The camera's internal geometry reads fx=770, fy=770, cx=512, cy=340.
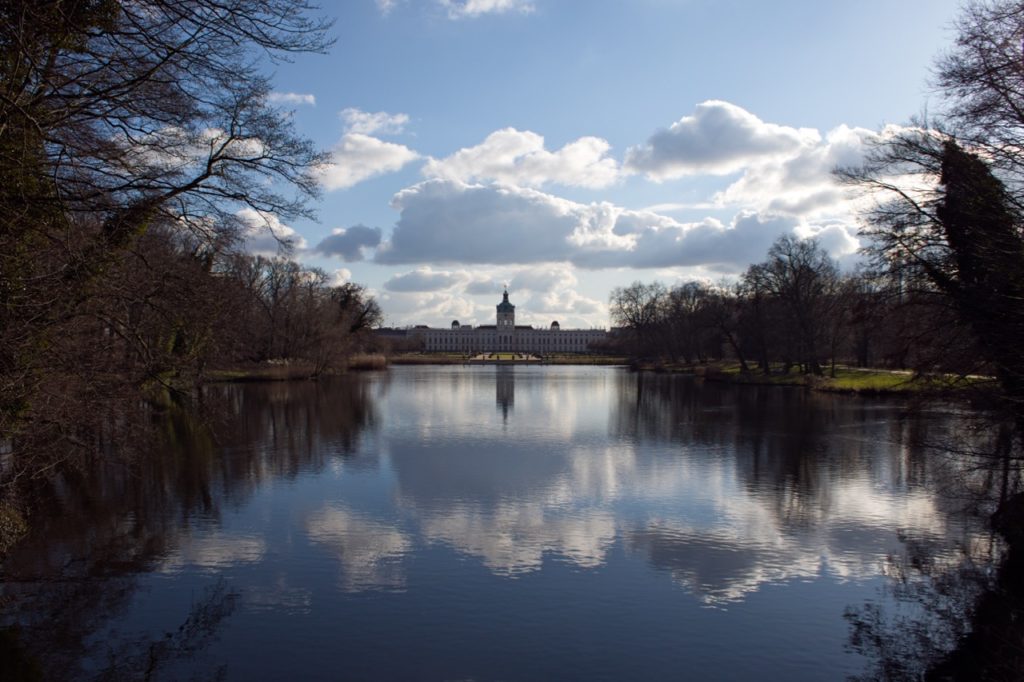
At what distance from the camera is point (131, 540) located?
1071 centimetres

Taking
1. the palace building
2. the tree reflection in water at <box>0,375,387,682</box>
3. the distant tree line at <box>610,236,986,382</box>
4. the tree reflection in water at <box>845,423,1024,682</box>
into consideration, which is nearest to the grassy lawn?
the distant tree line at <box>610,236,986,382</box>

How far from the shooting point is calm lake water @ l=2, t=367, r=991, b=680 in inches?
287

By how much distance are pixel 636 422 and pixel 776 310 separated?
21.8 metres

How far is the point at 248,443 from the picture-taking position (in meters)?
19.7

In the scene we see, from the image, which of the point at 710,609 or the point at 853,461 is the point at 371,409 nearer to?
the point at 853,461

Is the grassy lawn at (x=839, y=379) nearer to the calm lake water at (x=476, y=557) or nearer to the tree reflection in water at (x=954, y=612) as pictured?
the calm lake water at (x=476, y=557)

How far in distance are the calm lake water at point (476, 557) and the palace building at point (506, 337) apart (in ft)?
408

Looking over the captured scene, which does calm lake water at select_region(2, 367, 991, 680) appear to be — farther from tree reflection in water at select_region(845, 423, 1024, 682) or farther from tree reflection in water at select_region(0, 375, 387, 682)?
tree reflection in water at select_region(845, 423, 1024, 682)

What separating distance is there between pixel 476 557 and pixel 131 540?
488 centimetres

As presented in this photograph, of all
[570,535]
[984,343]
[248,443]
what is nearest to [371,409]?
[248,443]

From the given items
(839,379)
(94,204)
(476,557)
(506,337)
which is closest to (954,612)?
(476,557)

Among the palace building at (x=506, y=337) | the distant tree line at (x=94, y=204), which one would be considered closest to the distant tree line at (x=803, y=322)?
the distant tree line at (x=94, y=204)

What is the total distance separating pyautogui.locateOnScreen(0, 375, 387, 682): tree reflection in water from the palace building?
12197cm

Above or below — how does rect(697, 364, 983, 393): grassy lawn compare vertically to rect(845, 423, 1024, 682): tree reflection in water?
above
